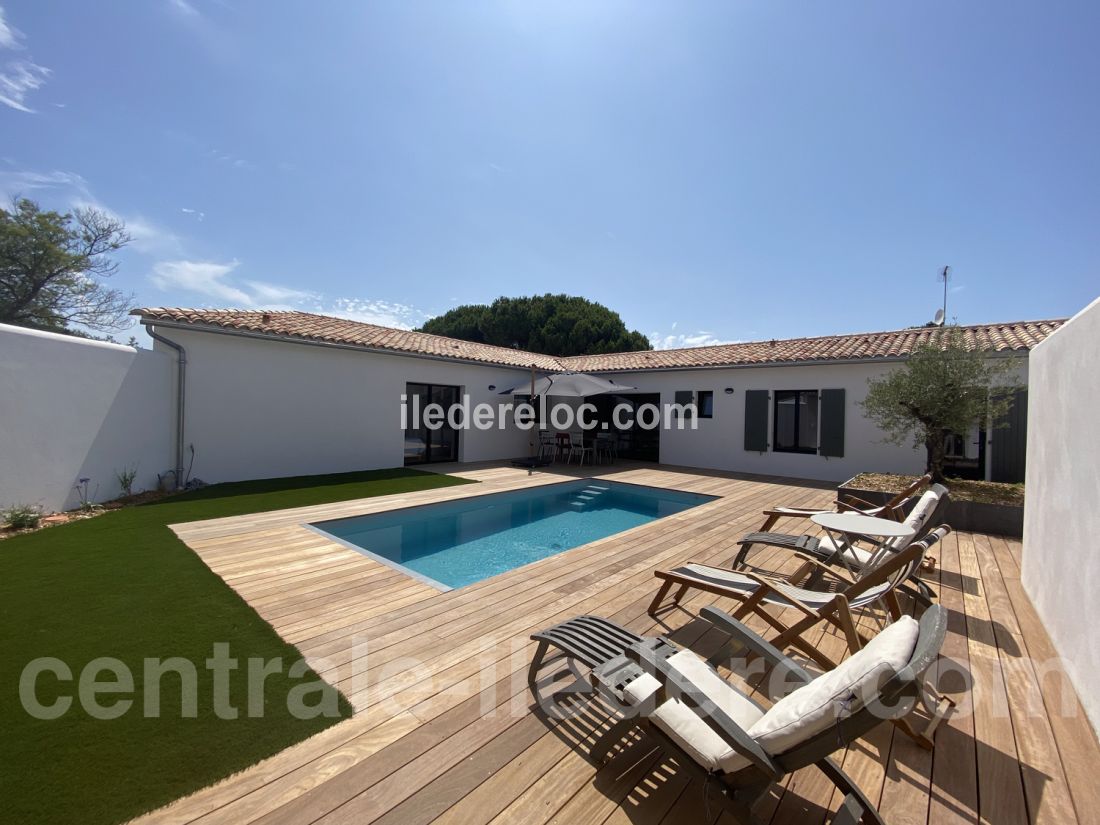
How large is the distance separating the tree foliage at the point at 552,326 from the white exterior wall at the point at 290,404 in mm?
18651

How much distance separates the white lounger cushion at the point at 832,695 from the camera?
1.48 m

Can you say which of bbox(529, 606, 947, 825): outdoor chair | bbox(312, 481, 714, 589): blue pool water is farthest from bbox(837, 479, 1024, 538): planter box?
bbox(529, 606, 947, 825): outdoor chair

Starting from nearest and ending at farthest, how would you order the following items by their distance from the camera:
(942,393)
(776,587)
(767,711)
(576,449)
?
(767,711) < (776,587) < (942,393) < (576,449)

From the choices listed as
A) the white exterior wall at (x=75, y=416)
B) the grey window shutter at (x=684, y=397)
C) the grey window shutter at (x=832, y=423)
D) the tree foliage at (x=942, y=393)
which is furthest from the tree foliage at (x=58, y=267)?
the tree foliage at (x=942, y=393)

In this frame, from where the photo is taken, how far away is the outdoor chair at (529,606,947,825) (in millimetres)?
1479

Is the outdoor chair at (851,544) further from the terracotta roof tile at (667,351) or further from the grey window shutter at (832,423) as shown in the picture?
the grey window shutter at (832,423)

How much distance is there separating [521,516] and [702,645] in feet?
18.4

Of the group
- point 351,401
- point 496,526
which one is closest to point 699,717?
point 496,526

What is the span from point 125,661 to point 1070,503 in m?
6.53

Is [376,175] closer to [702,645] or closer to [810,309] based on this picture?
[702,645]

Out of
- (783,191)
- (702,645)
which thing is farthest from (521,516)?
(783,191)

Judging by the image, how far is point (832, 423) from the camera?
1139cm

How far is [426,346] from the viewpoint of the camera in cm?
1368

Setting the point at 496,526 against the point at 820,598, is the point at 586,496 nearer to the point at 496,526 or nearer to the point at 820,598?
the point at 496,526
